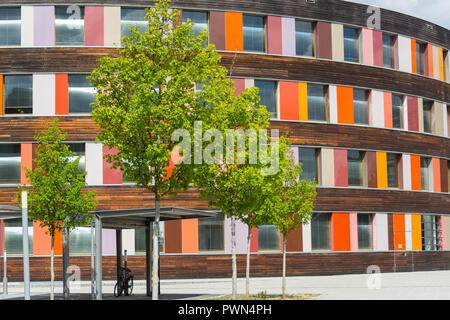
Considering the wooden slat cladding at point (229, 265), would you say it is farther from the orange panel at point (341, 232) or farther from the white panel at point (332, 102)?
the white panel at point (332, 102)

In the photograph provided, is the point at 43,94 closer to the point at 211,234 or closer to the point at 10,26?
the point at 10,26

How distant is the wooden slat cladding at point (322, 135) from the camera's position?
36.1 metres

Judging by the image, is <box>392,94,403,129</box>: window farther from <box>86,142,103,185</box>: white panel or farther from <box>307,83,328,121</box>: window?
<box>86,142,103,185</box>: white panel

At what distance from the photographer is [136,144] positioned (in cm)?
1958

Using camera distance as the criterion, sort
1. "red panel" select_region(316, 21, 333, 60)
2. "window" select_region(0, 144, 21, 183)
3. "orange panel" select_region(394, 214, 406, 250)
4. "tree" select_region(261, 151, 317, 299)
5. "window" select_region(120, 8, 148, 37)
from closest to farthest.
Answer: "tree" select_region(261, 151, 317, 299), "window" select_region(0, 144, 21, 183), "window" select_region(120, 8, 148, 37), "red panel" select_region(316, 21, 333, 60), "orange panel" select_region(394, 214, 406, 250)

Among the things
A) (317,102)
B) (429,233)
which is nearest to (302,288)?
(317,102)

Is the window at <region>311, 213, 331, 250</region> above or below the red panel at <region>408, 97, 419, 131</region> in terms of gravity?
below

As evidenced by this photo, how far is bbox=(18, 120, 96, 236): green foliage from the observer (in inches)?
942

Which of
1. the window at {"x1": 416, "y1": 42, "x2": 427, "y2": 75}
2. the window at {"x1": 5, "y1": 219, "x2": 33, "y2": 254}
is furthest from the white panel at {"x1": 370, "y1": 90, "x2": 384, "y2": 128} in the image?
the window at {"x1": 5, "y1": 219, "x2": 33, "y2": 254}

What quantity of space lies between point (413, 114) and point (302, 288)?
18803 mm

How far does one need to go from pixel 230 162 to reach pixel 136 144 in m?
3.24

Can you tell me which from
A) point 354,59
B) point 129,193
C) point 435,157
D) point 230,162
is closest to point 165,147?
point 230,162

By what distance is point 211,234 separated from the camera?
37062 mm

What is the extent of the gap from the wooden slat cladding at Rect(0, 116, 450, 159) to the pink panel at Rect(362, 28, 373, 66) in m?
4.23
